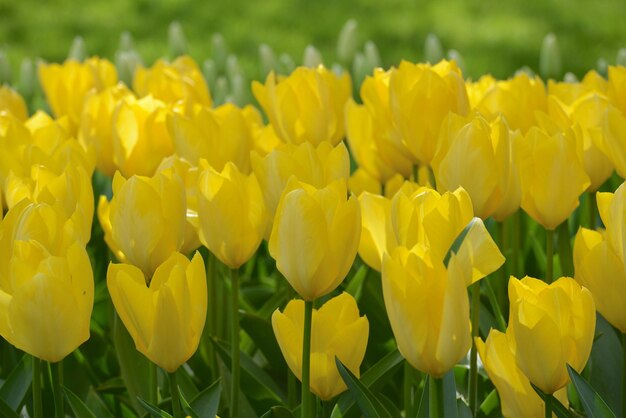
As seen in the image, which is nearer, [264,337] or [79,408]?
[79,408]

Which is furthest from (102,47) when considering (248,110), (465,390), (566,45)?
(465,390)

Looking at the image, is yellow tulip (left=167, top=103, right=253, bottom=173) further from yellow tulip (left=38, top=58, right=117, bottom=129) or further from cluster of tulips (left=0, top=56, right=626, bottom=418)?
yellow tulip (left=38, top=58, right=117, bottom=129)

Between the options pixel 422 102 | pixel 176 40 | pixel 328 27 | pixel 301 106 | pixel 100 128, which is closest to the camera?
pixel 422 102

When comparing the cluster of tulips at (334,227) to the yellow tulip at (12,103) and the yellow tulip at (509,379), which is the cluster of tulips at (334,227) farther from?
the yellow tulip at (12,103)

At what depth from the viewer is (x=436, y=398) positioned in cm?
121

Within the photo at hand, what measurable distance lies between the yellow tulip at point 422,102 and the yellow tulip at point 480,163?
0.24 metres

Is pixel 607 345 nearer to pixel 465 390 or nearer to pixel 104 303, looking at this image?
pixel 465 390

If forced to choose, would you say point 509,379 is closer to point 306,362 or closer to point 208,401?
point 306,362

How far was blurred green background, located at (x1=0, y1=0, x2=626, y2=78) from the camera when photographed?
18.7 ft

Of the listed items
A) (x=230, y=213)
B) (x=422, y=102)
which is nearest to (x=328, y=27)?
(x=422, y=102)

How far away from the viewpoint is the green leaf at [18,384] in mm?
1549

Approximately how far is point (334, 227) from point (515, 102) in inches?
31.8

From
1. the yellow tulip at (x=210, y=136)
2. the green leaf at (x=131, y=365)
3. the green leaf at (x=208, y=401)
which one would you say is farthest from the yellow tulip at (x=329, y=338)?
the yellow tulip at (x=210, y=136)

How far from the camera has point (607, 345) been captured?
1.65 meters
